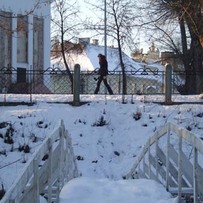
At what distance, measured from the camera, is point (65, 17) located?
3475 centimetres

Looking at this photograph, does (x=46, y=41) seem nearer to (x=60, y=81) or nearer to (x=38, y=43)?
(x=38, y=43)

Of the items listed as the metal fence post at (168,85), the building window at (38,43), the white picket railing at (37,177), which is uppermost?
the building window at (38,43)

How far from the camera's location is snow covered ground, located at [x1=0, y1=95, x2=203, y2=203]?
13906 millimetres

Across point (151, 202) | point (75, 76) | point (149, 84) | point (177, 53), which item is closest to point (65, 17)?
point (177, 53)

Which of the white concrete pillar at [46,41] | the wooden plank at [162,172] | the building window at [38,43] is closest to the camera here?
the wooden plank at [162,172]

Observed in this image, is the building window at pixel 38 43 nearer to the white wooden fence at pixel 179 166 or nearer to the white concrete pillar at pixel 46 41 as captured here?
the white concrete pillar at pixel 46 41

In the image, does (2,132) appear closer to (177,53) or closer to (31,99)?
(31,99)

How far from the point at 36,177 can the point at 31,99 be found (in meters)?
13.2

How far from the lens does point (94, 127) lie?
15945mm

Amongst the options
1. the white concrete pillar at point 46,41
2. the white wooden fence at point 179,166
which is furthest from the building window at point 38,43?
the white wooden fence at point 179,166

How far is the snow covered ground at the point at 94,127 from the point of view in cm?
1391

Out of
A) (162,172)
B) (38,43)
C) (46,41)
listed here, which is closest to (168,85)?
(162,172)

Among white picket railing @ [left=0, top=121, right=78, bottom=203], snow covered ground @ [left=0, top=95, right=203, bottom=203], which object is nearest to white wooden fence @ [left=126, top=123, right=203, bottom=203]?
white picket railing @ [left=0, top=121, right=78, bottom=203]

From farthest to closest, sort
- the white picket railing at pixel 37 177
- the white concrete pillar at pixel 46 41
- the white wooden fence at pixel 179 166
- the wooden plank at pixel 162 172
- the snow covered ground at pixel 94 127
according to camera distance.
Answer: the white concrete pillar at pixel 46 41, the snow covered ground at pixel 94 127, the wooden plank at pixel 162 172, the white wooden fence at pixel 179 166, the white picket railing at pixel 37 177
